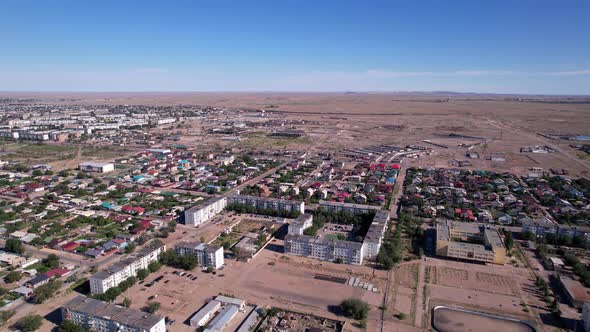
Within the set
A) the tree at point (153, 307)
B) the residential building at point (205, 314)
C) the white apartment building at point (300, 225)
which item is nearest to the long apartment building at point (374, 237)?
the white apartment building at point (300, 225)

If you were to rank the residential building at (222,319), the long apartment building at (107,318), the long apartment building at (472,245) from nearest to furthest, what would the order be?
the long apartment building at (107,318), the residential building at (222,319), the long apartment building at (472,245)

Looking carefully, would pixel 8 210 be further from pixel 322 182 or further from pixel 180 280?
pixel 322 182

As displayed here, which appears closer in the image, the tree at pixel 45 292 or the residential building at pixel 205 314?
the residential building at pixel 205 314

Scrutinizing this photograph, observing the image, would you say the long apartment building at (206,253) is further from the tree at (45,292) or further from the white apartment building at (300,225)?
the tree at (45,292)

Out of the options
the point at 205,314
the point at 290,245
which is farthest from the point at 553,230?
the point at 205,314

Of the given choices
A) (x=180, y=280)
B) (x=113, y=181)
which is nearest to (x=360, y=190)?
(x=180, y=280)

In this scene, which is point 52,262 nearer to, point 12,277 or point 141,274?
point 12,277
